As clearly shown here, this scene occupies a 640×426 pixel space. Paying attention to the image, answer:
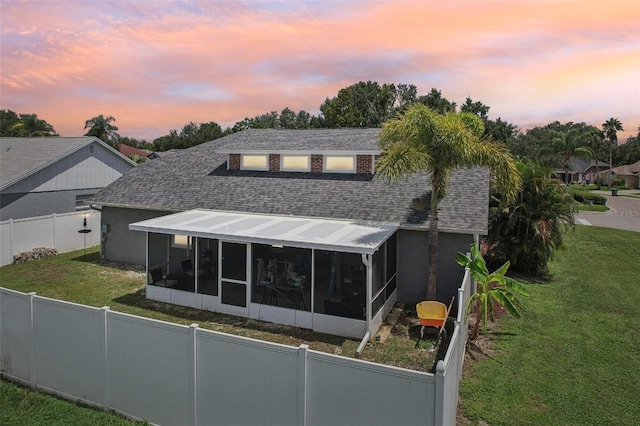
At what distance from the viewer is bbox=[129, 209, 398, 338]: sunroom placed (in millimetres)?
12648

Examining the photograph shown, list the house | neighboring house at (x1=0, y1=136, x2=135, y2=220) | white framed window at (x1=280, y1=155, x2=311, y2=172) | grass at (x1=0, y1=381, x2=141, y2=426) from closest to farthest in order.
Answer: grass at (x1=0, y1=381, x2=141, y2=426)
the house
white framed window at (x1=280, y1=155, x2=311, y2=172)
neighboring house at (x1=0, y1=136, x2=135, y2=220)

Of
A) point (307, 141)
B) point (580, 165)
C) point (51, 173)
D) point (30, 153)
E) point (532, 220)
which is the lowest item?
point (532, 220)

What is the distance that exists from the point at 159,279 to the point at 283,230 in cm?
505

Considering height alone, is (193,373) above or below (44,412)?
above

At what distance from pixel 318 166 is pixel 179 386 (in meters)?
14.1

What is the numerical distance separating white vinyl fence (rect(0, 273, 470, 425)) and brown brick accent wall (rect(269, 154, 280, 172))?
43.7ft

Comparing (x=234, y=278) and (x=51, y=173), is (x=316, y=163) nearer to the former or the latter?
(x=234, y=278)

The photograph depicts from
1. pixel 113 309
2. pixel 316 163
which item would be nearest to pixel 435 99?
pixel 316 163

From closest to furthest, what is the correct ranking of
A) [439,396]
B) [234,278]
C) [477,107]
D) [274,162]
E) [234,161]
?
[439,396] → [234,278] → [274,162] → [234,161] → [477,107]

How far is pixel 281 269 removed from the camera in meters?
13.7

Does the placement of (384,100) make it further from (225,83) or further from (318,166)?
(318,166)

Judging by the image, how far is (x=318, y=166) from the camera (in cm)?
2039

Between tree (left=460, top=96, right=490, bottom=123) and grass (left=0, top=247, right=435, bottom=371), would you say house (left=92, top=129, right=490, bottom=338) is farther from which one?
tree (left=460, top=96, right=490, bottom=123)

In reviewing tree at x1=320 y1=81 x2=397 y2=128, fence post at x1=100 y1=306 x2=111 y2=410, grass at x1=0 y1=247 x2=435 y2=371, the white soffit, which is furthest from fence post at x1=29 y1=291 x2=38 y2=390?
tree at x1=320 y1=81 x2=397 y2=128
